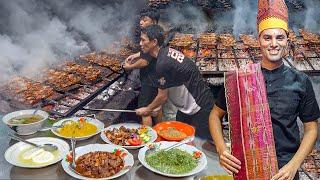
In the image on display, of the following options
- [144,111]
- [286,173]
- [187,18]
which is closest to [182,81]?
[144,111]

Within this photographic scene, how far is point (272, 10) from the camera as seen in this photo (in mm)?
2977

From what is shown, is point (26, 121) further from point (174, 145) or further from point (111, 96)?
A: point (111, 96)

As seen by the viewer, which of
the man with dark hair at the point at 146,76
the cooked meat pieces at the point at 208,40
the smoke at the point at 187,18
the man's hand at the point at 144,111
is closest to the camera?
the man's hand at the point at 144,111

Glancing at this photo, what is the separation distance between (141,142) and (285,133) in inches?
54.0

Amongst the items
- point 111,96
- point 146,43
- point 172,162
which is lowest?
point 172,162

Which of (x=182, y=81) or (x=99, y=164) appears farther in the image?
(x=182, y=81)

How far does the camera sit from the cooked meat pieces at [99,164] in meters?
2.96

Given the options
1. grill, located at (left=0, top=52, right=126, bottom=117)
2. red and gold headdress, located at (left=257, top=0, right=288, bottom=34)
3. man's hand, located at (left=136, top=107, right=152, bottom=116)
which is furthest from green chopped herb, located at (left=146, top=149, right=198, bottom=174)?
man's hand, located at (left=136, top=107, right=152, bottom=116)

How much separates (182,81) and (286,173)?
9.15 ft

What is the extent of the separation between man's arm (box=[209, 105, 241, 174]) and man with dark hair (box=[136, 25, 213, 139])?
1.89m

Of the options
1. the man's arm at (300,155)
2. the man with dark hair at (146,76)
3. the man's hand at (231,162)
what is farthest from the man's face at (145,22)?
the man's arm at (300,155)

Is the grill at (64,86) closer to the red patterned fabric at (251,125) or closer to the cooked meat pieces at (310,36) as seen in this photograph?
the red patterned fabric at (251,125)

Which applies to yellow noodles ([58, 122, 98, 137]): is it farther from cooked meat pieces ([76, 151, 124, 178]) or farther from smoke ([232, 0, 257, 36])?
smoke ([232, 0, 257, 36])

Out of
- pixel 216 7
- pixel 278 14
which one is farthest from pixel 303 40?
pixel 278 14
